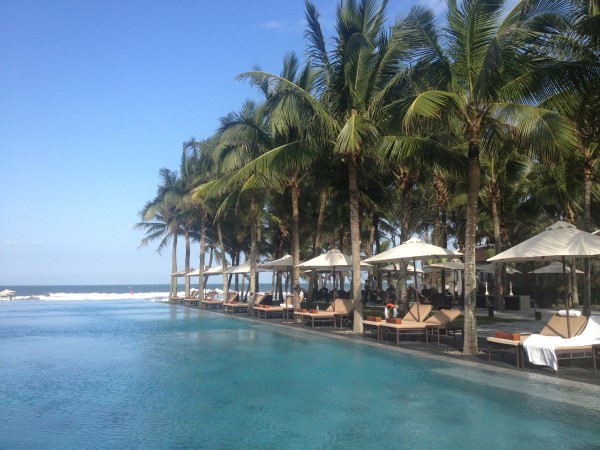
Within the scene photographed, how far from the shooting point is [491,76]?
373 inches

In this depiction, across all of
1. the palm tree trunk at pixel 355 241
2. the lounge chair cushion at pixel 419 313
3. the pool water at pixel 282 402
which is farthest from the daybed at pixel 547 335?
the palm tree trunk at pixel 355 241

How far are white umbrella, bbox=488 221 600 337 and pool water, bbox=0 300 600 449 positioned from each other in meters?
2.43

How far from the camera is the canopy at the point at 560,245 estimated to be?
31.3ft

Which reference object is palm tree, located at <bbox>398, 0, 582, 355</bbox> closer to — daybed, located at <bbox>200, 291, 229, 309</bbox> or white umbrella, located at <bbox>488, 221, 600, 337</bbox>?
white umbrella, located at <bbox>488, 221, 600, 337</bbox>

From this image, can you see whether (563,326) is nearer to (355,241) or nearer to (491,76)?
(491,76)

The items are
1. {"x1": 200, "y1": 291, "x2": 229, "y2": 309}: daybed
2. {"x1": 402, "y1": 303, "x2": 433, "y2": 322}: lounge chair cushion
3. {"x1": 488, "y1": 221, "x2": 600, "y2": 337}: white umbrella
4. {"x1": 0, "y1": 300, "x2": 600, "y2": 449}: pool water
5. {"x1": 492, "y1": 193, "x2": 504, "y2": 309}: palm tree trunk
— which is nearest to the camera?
{"x1": 0, "y1": 300, "x2": 600, "y2": 449}: pool water

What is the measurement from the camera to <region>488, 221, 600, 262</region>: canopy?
9531 mm

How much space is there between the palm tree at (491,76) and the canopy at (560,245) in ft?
3.32

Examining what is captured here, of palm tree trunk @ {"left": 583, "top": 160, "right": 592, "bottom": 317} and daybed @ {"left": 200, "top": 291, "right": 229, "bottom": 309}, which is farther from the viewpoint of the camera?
daybed @ {"left": 200, "top": 291, "right": 229, "bottom": 309}

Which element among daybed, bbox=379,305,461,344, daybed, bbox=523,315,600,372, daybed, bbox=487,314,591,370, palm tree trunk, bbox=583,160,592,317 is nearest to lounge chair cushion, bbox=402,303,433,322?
daybed, bbox=379,305,461,344

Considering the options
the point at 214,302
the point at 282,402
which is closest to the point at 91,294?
the point at 214,302

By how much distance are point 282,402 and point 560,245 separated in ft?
19.5

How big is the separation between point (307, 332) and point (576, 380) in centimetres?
910

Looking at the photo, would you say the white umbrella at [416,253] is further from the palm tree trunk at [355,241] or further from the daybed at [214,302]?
the daybed at [214,302]
